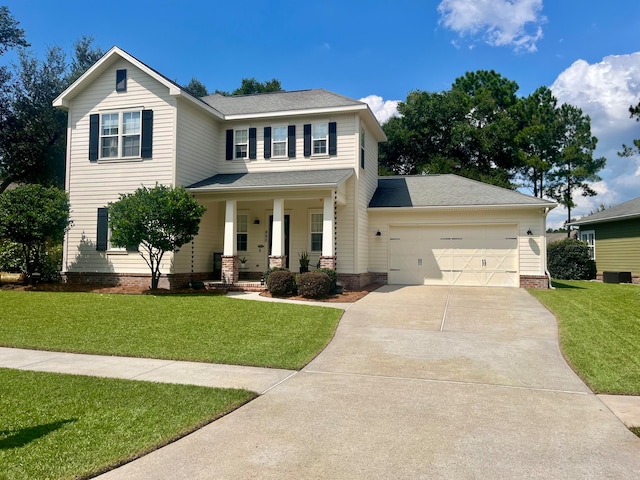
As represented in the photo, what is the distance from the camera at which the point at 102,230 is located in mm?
16406

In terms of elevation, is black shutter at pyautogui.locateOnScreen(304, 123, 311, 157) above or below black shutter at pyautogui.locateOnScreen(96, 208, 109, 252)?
above

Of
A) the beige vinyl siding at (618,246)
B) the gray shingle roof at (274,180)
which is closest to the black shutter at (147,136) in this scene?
the gray shingle roof at (274,180)

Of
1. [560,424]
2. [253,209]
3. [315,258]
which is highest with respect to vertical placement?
[253,209]

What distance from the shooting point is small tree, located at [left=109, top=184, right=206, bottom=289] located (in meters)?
13.7

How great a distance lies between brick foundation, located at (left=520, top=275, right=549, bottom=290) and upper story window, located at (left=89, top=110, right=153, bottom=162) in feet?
47.0

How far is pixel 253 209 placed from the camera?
18375 mm

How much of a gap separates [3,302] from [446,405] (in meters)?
12.1

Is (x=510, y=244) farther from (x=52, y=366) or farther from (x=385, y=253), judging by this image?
(x=52, y=366)

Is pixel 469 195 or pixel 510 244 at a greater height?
pixel 469 195

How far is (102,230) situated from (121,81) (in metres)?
5.50

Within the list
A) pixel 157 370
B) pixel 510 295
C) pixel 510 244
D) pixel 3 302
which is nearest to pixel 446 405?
pixel 157 370

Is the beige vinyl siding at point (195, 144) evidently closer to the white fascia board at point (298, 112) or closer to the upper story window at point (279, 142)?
the white fascia board at point (298, 112)

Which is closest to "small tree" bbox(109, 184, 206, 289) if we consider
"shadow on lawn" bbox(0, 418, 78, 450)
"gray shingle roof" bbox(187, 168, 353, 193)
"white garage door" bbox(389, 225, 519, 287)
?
"gray shingle roof" bbox(187, 168, 353, 193)

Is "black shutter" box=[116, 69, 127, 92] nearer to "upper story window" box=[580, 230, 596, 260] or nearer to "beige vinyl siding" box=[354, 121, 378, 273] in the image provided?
"beige vinyl siding" box=[354, 121, 378, 273]
